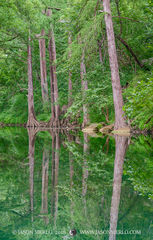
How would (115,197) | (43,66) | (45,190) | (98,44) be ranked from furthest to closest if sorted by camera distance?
(43,66)
(98,44)
(45,190)
(115,197)

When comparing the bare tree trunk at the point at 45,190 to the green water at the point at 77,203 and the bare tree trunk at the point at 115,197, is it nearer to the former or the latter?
the green water at the point at 77,203

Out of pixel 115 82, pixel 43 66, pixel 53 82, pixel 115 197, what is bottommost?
pixel 115 197

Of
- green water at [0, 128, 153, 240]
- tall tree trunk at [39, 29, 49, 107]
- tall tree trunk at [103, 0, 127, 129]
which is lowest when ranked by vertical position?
green water at [0, 128, 153, 240]

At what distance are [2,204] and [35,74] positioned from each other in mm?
33017

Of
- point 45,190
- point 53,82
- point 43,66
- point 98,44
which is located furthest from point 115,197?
point 43,66

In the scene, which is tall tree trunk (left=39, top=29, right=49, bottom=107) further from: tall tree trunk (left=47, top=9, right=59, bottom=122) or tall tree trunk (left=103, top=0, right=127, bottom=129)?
tall tree trunk (left=103, top=0, right=127, bottom=129)

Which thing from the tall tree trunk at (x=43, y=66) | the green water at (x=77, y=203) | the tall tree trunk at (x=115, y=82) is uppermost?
the tall tree trunk at (x=43, y=66)

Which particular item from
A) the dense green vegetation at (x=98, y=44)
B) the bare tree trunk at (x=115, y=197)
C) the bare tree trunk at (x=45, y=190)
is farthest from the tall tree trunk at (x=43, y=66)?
the bare tree trunk at (x=115, y=197)

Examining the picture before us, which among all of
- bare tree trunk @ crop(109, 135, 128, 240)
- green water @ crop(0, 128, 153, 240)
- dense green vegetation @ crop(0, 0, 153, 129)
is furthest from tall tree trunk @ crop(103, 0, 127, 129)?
green water @ crop(0, 128, 153, 240)

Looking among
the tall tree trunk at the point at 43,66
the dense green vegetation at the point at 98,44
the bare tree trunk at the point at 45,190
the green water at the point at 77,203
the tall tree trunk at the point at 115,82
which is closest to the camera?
the green water at the point at 77,203

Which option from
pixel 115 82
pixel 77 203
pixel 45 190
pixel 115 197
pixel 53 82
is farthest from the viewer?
pixel 53 82

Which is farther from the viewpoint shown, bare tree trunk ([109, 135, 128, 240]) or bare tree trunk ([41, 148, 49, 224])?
bare tree trunk ([41, 148, 49, 224])

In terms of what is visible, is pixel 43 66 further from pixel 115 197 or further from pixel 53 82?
pixel 115 197

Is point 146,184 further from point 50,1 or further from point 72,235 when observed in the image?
point 50,1
